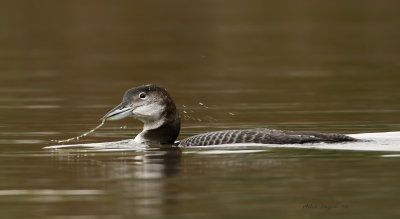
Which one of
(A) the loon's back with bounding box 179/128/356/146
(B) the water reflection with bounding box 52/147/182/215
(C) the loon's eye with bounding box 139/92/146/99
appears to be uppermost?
(C) the loon's eye with bounding box 139/92/146/99

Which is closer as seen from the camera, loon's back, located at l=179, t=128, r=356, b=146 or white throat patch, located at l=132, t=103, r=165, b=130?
loon's back, located at l=179, t=128, r=356, b=146

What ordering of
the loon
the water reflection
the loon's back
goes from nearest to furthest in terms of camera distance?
the water reflection
the loon's back
the loon

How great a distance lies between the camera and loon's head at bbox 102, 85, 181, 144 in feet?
42.4

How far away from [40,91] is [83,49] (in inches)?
437

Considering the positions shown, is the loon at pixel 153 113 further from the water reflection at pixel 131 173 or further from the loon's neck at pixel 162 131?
the water reflection at pixel 131 173

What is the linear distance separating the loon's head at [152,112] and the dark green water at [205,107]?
0.57 meters

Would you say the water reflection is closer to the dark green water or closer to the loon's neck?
the dark green water

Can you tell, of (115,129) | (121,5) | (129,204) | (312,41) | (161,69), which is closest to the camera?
(129,204)

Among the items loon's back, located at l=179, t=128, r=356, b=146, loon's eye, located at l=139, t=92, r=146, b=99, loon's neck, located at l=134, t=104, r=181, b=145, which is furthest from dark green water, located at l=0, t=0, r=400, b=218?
loon's eye, located at l=139, t=92, r=146, b=99

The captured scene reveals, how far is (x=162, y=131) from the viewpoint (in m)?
13.0

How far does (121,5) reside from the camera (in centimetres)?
5119

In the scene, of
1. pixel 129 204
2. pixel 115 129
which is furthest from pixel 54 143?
pixel 129 204

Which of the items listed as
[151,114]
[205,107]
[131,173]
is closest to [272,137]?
[151,114]

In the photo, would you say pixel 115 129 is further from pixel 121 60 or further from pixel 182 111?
pixel 121 60
